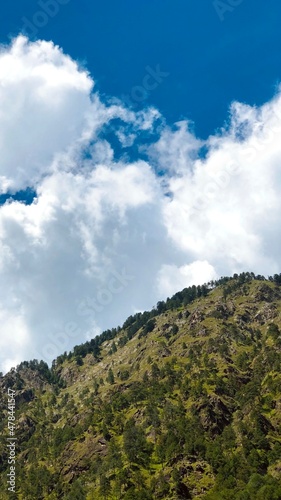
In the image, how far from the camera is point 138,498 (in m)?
196

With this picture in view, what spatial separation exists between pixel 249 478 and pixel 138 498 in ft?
165

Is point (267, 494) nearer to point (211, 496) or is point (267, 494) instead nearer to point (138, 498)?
point (211, 496)

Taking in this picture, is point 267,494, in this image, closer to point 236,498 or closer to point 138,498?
point 236,498

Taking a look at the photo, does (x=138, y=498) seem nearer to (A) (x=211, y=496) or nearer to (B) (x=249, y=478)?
(A) (x=211, y=496)

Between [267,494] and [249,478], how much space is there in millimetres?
34149

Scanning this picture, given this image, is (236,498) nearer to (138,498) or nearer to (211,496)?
(211,496)

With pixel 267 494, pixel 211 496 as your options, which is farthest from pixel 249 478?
pixel 267 494

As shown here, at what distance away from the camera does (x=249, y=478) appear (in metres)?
197

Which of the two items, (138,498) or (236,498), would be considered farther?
(138,498)

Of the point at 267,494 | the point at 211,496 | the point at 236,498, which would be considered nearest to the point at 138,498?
the point at 211,496

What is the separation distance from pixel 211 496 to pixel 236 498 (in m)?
16.8

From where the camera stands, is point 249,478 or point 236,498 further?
point 249,478

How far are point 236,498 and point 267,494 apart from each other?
15.6 meters

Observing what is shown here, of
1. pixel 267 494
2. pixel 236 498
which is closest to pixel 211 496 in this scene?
pixel 236 498
